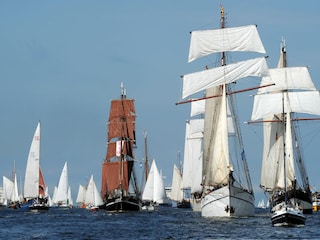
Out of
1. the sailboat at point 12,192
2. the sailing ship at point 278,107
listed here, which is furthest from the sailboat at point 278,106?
the sailboat at point 12,192

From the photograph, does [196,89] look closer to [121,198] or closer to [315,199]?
[121,198]

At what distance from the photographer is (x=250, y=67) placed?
99.3 m

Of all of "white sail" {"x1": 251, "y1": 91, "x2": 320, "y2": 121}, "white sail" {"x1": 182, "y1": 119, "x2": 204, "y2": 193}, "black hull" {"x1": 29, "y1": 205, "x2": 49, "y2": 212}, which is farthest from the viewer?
"white sail" {"x1": 182, "y1": 119, "x2": 204, "y2": 193}

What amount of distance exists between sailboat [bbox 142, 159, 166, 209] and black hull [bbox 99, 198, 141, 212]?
815 inches

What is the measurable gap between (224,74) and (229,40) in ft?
13.8

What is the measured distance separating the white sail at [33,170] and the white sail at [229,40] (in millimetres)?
43975

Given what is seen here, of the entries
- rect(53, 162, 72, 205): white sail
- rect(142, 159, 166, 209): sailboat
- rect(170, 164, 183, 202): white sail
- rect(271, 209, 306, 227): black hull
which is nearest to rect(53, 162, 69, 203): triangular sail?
rect(53, 162, 72, 205): white sail

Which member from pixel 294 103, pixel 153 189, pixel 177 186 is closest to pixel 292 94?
pixel 294 103

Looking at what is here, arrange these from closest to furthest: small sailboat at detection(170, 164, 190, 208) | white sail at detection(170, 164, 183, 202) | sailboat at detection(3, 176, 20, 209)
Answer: small sailboat at detection(170, 164, 190, 208), white sail at detection(170, 164, 183, 202), sailboat at detection(3, 176, 20, 209)

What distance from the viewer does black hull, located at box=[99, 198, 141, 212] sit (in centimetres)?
12012

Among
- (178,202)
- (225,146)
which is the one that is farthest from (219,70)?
(178,202)

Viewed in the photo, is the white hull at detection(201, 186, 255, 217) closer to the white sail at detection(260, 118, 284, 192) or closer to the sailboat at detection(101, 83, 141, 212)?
the white sail at detection(260, 118, 284, 192)

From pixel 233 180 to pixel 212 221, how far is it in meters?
5.82

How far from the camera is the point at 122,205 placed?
12012cm
